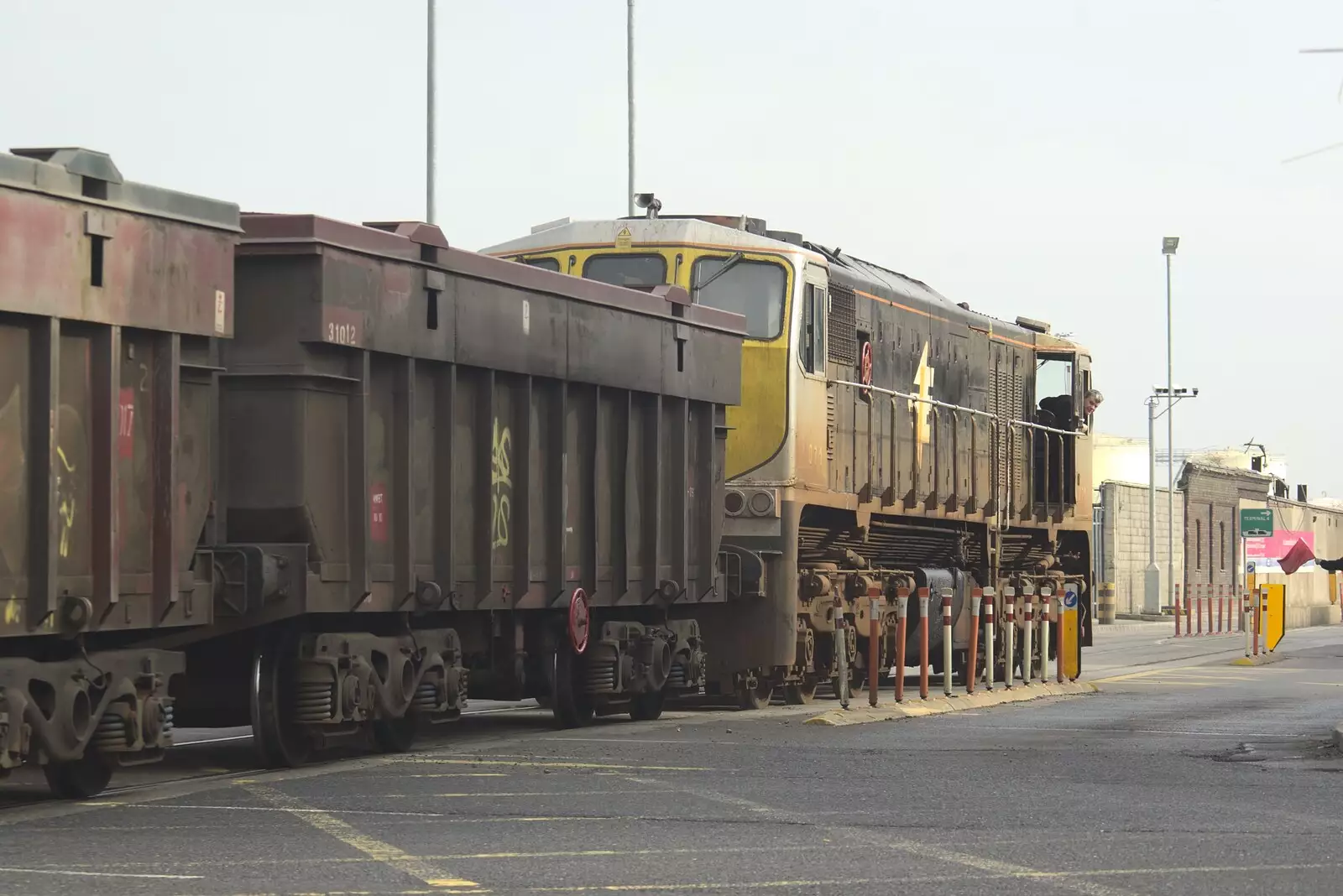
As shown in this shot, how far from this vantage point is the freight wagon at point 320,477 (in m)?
11.0

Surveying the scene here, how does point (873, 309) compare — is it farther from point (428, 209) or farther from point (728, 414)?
point (428, 209)

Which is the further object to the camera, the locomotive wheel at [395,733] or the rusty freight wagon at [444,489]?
the locomotive wheel at [395,733]

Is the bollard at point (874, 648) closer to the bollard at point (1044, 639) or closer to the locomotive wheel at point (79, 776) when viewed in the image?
the bollard at point (1044, 639)

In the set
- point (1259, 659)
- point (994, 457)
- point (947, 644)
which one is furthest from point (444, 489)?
point (1259, 659)

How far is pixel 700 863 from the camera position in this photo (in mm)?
9148

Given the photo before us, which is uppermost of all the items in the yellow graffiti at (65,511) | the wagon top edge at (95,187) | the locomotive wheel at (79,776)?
the wagon top edge at (95,187)

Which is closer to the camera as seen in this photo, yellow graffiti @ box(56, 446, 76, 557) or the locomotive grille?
yellow graffiti @ box(56, 446, 76, 557)

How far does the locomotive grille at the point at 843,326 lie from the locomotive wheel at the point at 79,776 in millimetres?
10369

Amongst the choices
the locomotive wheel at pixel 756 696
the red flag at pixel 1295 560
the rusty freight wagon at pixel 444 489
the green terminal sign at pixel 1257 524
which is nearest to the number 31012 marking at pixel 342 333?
the rusty freight wagon at pixel 444 489

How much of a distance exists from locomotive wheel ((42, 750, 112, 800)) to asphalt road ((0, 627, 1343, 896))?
14 cm

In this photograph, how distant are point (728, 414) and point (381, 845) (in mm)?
10633

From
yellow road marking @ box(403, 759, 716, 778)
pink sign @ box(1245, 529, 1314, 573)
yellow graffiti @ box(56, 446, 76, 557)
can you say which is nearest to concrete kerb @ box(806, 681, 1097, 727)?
yellow road marking @ box(403, 759, 716, 778)

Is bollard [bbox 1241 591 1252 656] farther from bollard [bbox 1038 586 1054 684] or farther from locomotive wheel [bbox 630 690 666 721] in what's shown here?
locomotive wheel [bbox 630 690 666 721]

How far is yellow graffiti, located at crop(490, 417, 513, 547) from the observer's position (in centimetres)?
1539
